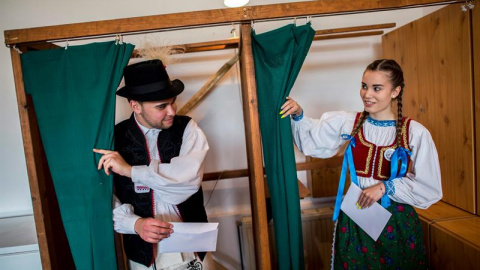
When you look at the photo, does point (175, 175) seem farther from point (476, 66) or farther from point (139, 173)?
point (476, 66)

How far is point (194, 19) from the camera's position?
150 centimetres

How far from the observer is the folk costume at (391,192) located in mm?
1457

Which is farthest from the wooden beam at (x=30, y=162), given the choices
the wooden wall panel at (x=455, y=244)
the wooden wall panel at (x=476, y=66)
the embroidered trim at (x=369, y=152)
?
the wooden wall panel at (x=476, y=66)

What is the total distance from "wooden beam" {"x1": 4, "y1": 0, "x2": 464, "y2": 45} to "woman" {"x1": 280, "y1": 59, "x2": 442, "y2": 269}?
0.38 m

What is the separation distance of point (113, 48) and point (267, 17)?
781mm

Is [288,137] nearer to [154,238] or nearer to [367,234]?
[367,234]

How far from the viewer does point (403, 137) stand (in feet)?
4.87

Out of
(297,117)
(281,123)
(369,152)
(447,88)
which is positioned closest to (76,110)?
(281,123)

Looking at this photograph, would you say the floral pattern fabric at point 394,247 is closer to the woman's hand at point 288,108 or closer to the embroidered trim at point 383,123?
the embroidered trim at point 383,123

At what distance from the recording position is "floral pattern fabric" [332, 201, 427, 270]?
1509mm

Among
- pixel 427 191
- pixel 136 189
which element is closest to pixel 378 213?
pixel 427 191

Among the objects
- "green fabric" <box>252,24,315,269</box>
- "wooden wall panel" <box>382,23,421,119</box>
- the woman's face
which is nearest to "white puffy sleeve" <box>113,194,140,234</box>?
"green fabric" <box>252,24,315,269</box>

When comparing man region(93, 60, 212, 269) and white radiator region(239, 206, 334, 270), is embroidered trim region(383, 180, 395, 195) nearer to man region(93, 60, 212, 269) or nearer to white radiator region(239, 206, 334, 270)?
man region(93, 60, 212, 269)

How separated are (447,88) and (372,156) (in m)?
0.96
